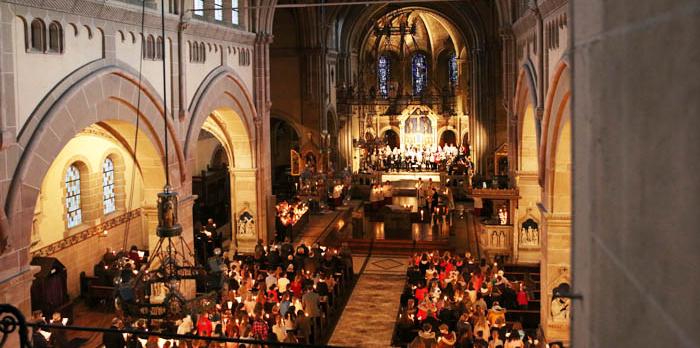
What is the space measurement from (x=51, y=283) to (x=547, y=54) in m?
14.2

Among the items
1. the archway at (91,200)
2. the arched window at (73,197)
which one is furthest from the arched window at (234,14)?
the arched window at (73,197)

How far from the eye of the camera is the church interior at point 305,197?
2.49 m

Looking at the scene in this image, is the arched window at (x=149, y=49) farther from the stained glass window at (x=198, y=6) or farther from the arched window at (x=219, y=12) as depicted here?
the arched window at (x=219, y=12)

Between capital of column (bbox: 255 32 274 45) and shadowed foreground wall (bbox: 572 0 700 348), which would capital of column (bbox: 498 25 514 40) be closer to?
capital of column (bbox: 255 32 274 45)

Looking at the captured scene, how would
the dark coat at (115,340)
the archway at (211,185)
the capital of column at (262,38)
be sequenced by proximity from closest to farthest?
the dark coat at (115,340) → the capital of column at (262,38) → the archway at (211,185)

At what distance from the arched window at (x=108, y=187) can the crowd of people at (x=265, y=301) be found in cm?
515

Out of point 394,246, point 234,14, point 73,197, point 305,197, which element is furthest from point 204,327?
point 305,197

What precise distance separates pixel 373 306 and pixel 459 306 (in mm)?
4453

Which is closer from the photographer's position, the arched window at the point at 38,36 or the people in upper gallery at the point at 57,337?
the arched window at the point at 38,36

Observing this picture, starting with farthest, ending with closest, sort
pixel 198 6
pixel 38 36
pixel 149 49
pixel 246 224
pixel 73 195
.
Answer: pixel 246 224
pixel 73 195
pixel 198 6
pixel 149 49
pixel 38 36

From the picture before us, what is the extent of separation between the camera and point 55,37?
13.5m

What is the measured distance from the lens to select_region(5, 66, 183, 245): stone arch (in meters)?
12.3

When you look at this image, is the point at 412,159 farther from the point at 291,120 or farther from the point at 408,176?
the point at 291,120

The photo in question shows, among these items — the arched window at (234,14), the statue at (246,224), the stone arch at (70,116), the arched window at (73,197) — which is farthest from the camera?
the statue at (246,224)
